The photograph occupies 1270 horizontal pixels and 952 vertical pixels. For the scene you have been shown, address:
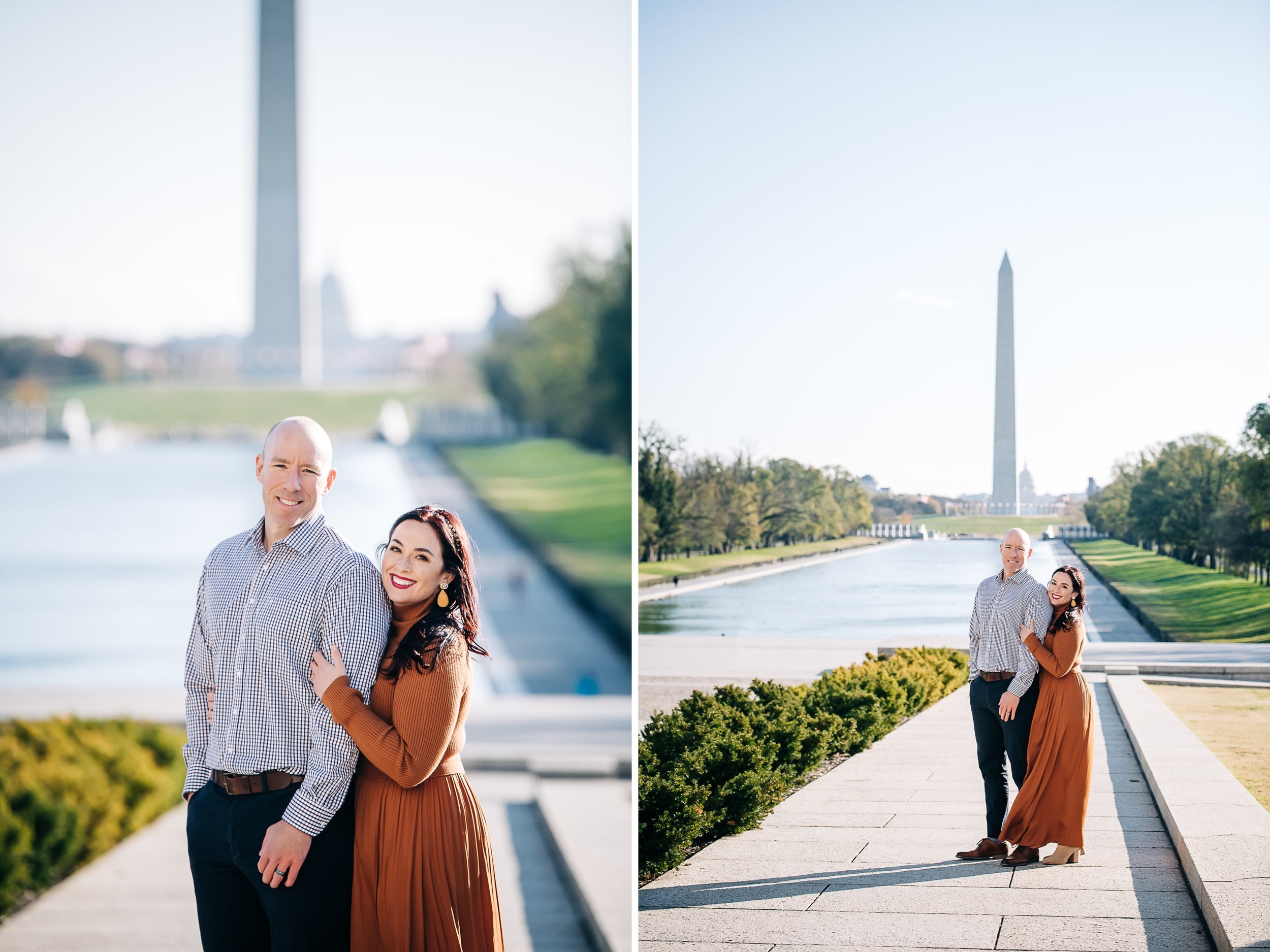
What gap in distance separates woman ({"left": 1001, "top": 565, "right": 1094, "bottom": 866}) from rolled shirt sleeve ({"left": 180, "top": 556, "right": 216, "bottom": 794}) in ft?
10.5

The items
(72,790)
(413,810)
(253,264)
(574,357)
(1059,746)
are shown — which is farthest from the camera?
(574,357)

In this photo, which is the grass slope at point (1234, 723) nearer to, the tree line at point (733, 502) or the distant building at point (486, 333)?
the tree line at point (733, 502)

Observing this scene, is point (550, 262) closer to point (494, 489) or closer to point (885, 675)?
point (494, 489)

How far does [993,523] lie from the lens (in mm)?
5066

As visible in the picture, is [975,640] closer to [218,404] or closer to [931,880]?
[931,880]

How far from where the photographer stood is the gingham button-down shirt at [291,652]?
250 centimetres

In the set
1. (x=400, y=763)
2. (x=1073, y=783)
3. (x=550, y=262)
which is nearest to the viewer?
(x=400, y=763)

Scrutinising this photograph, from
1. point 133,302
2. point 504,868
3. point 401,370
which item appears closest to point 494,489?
point 401,370

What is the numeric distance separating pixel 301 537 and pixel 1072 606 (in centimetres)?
321

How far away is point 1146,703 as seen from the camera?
4727 millimetres

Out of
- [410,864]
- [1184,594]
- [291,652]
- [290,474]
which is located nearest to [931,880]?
[1184,594]

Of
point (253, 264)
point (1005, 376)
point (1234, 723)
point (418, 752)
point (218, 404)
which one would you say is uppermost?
point (253, 264)

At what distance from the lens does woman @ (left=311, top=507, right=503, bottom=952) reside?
2.49 metres

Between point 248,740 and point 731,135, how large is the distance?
4.30 metres
